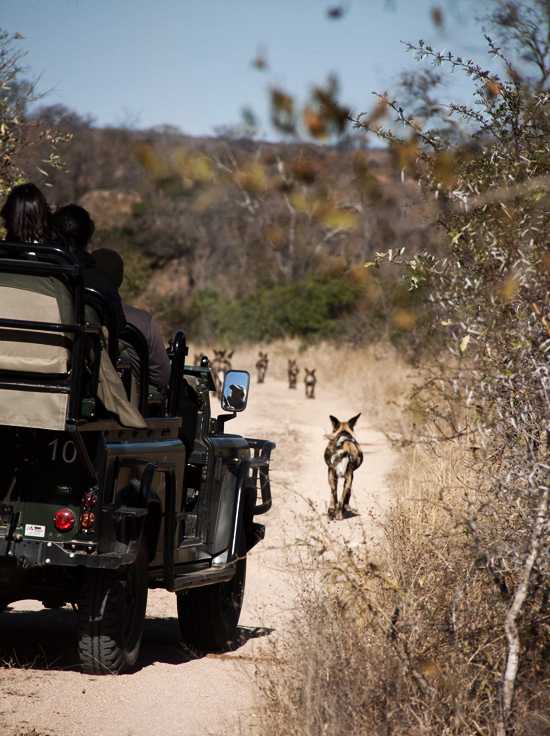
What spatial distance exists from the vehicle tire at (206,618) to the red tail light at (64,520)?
1.74m

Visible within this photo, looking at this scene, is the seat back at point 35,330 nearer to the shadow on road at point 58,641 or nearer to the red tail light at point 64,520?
the red tail light at point 64,520

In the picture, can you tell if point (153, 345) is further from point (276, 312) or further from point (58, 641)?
point (276, 312)

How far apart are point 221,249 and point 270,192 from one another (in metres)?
6.37

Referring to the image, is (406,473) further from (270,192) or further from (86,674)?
(270,192)

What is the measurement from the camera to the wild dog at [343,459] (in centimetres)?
1328

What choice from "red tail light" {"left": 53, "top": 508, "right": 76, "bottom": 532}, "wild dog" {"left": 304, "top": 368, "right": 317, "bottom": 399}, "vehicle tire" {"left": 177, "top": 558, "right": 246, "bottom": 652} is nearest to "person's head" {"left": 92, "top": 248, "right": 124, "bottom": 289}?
"red tail light" {"left": 53, "top": 508, "right": 76, "bottom": 532}

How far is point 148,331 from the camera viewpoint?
23.5 feet

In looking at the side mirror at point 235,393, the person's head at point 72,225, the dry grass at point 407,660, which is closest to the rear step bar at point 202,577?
the dry grass at point 407,660

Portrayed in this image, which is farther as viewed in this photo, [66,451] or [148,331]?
[148,331]

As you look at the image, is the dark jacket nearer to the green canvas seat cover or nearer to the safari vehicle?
the safari vehicle

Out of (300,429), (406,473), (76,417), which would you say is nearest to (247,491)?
(76,417)

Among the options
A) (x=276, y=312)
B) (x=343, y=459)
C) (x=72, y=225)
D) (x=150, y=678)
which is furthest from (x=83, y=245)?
(x=276, y=312)

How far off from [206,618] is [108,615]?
4.47 ft

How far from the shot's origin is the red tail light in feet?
20.5
